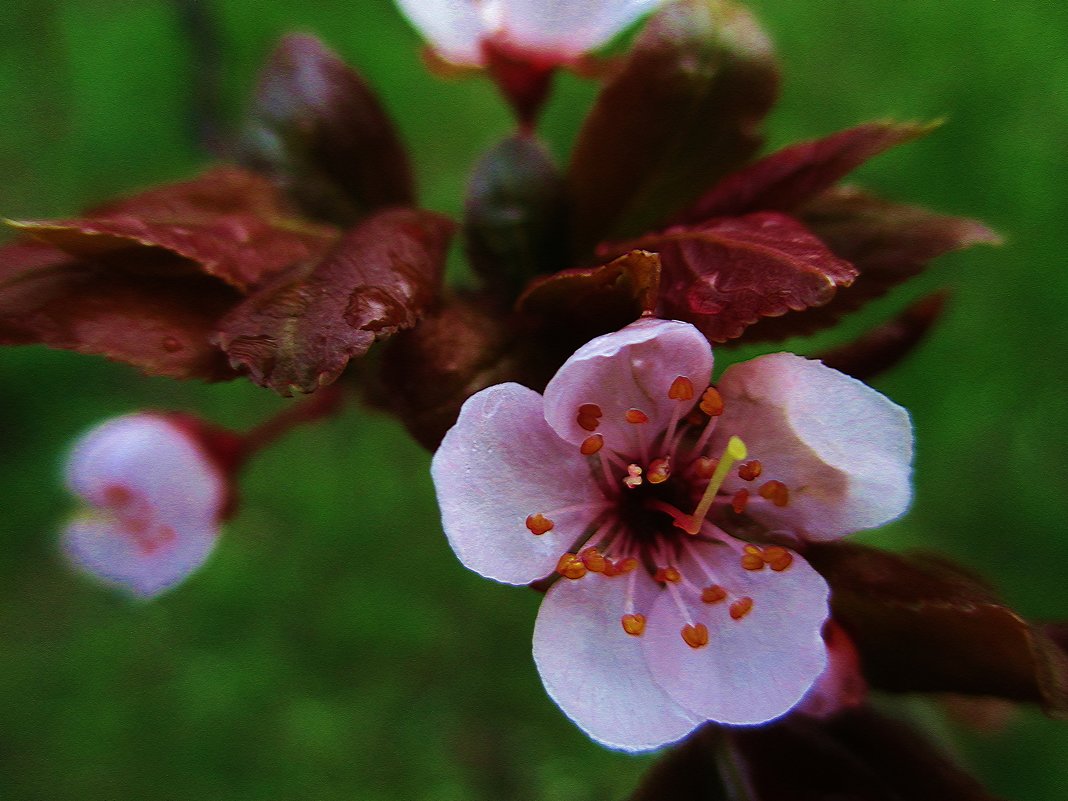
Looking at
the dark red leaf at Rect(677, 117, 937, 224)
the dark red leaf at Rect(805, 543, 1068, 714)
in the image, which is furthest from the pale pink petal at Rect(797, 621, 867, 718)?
the dark red leaf at Rect(677, 117, 937, 224)

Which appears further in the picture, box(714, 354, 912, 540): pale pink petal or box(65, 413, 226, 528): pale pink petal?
box(65, 413, 226, 528): pale pink petal

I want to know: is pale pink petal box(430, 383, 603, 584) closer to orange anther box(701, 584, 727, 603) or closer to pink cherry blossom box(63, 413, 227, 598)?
orange anther box(701, 584, 727, 603)

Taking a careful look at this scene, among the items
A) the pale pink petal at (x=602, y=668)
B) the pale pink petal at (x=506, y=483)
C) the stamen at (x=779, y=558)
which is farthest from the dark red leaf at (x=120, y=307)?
the stamen at (x=779, y=558)

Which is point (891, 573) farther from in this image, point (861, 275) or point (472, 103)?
point (472, 103)

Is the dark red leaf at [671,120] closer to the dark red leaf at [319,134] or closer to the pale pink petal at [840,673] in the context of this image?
the dark red leaf at [319,134]

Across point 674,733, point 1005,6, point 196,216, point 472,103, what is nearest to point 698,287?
point 674,733

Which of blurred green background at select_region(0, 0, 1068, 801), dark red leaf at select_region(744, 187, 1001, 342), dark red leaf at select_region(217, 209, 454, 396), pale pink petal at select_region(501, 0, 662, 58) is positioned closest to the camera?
dark red leaf at select_region(217, 209, 454, 396)

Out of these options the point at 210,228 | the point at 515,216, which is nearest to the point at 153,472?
the point at 210,228
